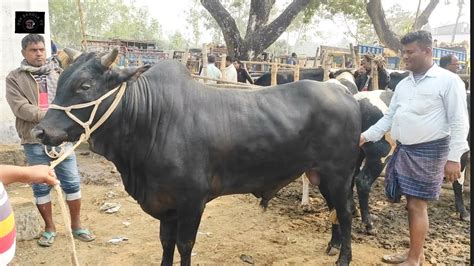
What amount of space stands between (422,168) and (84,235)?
10.9 feet

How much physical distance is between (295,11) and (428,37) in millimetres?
12145

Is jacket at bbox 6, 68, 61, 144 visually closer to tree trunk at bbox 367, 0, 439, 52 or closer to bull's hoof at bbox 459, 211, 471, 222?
bull's hoof at bbox 459, 211, 471, 222

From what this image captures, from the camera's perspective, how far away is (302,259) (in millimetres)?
4145

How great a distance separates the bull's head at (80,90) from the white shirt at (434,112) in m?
2.08

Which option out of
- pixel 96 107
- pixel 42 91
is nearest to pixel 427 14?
pixel 42 91

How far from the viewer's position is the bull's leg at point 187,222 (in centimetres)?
323

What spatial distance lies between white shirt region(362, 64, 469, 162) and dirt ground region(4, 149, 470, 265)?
1.40 meters

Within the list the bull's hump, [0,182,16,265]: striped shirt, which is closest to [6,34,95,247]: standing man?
[0,182,16,265]: striped shirt

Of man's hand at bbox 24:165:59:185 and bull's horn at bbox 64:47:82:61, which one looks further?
bull's horn at bbox 64:47:82:61

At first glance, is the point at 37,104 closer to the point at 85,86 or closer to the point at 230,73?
the point at 85,86

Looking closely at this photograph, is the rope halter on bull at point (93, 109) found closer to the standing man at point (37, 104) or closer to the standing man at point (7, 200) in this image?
the standing man at point (7, 200)

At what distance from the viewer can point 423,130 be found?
11.1ft

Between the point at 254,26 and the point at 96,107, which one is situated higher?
the point at 254,26

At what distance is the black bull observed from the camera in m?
3.11
